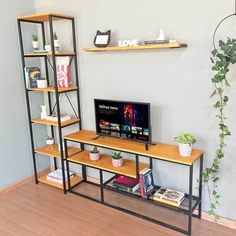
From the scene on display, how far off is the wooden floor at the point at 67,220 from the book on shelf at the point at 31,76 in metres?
1.22

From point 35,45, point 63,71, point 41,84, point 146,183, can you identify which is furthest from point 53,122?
point 146,183

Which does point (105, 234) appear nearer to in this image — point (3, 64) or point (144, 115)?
point (144, 115)

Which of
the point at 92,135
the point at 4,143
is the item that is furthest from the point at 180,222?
the point at 4,143

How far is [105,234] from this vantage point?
235cm

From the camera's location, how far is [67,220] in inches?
100

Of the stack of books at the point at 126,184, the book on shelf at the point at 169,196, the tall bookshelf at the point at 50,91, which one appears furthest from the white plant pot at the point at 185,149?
the tall bookshelf at the point at 50,91

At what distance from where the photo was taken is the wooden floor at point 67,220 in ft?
7.77

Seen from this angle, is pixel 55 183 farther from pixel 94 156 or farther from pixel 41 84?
pixel 41 84

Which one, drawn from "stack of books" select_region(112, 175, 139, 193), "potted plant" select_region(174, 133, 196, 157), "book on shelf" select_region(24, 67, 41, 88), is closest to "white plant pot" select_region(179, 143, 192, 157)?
"potted plant" select_region(174, 133, 196, 157)

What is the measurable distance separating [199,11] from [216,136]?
1033 millimetres

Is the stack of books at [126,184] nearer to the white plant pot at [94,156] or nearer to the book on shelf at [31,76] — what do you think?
the white plant pot at [94,156]

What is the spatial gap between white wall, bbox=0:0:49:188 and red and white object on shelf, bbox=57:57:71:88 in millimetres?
494

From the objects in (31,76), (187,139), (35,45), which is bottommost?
(187,139)

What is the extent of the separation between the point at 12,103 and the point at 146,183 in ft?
5.65
